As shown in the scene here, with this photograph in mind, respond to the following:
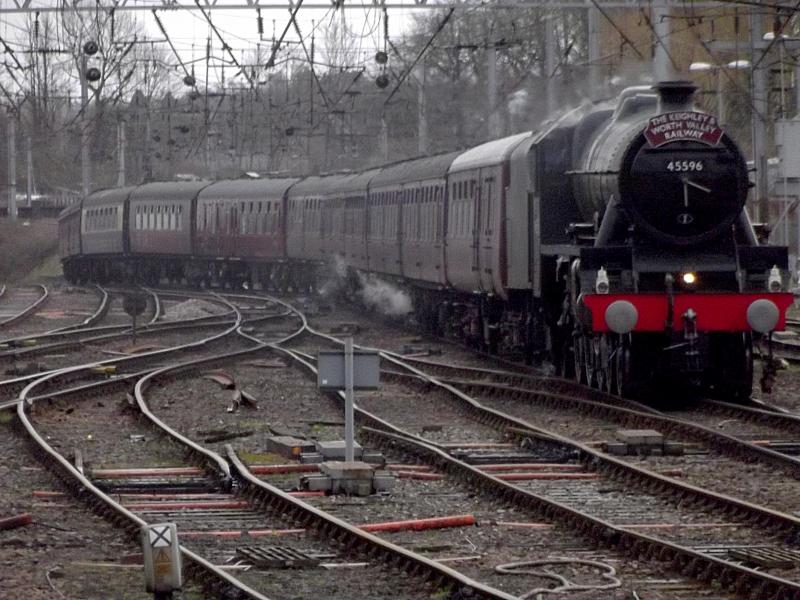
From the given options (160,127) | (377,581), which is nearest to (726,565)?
(377,581)

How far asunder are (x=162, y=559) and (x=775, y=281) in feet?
31.5

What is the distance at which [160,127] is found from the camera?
255 feet

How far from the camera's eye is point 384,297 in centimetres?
3170

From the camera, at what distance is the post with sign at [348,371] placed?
1141 cm

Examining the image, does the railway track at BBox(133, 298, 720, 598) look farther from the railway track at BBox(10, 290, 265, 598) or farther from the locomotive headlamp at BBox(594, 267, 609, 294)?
the locomotive headlamp at BBox(594, 267, 609, 294)

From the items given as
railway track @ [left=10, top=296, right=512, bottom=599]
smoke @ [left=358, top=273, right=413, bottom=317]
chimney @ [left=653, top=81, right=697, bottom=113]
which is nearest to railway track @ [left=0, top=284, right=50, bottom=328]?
smoke @ [left=358, top=273, right=413, bottom=317]

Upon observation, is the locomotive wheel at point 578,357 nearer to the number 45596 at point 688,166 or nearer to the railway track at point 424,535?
the number 45596 at point 688,166

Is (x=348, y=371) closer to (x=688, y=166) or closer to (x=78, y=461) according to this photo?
(x=78, y=461)

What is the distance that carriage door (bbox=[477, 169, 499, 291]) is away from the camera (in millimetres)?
19938

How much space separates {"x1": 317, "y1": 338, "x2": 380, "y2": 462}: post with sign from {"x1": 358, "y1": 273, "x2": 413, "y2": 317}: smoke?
56.4 ft

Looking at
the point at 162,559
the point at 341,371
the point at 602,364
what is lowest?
the point at 602,364

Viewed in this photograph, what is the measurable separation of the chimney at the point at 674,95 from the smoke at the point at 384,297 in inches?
541

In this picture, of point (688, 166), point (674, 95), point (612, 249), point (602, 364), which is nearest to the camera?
point (688, 166)

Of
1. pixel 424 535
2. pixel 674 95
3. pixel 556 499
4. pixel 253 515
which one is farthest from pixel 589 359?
pixel 424 535
